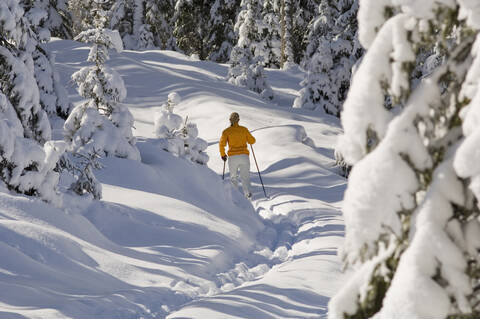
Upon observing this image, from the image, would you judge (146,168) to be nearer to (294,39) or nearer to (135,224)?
(135,224)

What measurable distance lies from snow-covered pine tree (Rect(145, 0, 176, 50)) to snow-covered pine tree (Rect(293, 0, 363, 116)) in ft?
55.0

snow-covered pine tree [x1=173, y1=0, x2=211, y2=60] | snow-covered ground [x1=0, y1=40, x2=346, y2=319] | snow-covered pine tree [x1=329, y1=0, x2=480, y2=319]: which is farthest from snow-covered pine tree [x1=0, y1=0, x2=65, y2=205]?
snow-covered pine tree [x1=173, y1=0, x2=211, y2=60]

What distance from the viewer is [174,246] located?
27.4ft

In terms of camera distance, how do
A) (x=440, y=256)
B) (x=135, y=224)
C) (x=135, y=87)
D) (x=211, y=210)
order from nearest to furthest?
(x=440, y=256) → (x=135, y=224) → (x=211, y=210) → (x=135, y=87)

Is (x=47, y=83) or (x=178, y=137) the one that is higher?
(x=47, y=83)

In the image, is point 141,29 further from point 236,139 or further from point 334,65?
point 236,139

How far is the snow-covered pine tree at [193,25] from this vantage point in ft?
133

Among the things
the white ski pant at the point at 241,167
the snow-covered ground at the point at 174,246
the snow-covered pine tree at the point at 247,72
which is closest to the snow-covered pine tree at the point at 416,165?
the snow-covered ground at the point at 174,246

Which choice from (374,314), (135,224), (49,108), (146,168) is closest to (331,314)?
(374,314)

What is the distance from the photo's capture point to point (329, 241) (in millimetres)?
9031

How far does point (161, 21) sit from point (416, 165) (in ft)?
137

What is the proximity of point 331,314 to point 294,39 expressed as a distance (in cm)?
4308

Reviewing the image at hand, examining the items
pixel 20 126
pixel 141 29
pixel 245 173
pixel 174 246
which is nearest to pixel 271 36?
pixel 141 29

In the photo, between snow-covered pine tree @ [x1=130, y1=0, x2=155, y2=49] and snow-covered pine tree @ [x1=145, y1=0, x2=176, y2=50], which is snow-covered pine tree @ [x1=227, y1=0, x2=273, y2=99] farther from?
snow-covered pine tree @ [x1=130, y1=0, x2=155, y2=49]
